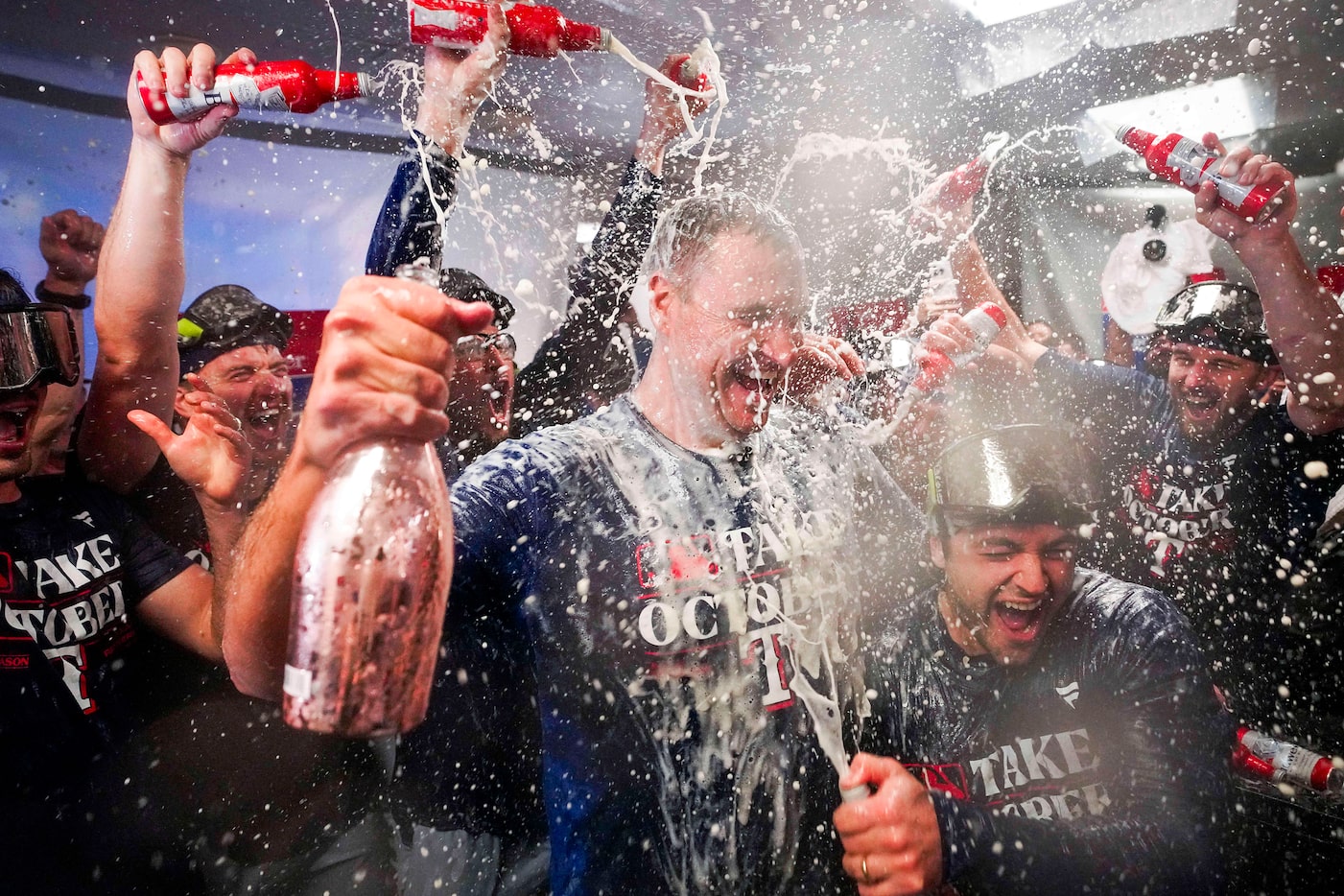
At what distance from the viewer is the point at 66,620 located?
47.1 inches

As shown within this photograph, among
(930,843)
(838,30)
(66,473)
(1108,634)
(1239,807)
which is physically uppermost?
(838,30)

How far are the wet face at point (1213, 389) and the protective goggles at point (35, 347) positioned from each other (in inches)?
95.8

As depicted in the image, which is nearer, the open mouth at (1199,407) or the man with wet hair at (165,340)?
the man with wet hair at (165,340)

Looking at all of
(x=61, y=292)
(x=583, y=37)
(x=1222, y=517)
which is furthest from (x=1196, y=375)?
(x=61, y=292)

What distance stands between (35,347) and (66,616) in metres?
0.49

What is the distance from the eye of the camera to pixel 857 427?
1.55 m

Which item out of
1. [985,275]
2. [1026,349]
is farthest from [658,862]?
[985,275]

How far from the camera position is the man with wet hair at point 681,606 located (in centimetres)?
125

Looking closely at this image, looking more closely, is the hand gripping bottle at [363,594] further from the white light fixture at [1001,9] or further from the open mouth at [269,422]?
the white light fixture at [1001,9]

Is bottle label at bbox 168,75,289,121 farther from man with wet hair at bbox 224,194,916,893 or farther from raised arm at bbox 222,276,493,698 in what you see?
man with wet hair at bbox 224,194,916,893

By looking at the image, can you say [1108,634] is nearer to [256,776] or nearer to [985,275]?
[985,275]

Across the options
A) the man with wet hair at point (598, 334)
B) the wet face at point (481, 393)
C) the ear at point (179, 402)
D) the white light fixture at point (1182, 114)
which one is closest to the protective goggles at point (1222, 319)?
the white light fixture at point (1182, 114)

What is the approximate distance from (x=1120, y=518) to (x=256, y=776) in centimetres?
205

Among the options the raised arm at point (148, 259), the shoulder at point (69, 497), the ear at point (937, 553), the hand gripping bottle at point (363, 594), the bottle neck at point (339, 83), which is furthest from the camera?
the ear at point (937, 553)
